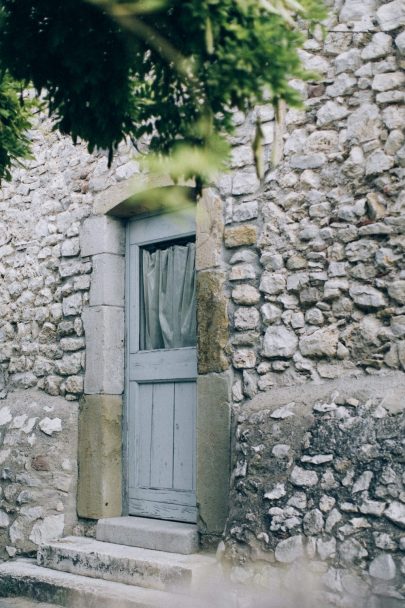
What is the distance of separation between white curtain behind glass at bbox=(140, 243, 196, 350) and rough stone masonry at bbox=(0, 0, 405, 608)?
1.73 ft

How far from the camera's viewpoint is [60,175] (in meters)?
6.29

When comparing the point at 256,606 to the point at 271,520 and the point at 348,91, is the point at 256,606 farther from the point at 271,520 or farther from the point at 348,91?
the point at 348,91

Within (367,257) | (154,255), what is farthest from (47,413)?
(367,257)

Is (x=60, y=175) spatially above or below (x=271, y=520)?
above

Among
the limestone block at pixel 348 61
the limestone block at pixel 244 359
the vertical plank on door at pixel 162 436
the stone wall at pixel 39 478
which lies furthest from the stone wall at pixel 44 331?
the limestone block at pixel 348 61

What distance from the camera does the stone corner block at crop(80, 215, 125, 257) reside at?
5.90 m

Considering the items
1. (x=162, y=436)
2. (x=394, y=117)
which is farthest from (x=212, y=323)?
(x=394, y=117)

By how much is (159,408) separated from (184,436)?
0.31m

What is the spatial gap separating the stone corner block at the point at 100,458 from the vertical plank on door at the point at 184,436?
1.59 feet

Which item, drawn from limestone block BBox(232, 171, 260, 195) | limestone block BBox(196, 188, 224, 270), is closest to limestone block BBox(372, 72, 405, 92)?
limestone block BBox(232, 171, 260, 195)

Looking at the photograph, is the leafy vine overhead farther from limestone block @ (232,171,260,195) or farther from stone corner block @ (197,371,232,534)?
stone corner block @ (197,371,232,534)

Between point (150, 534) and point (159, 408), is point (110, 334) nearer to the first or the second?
point (159, 408)

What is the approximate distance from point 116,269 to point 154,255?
0.29 m

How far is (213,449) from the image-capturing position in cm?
491
